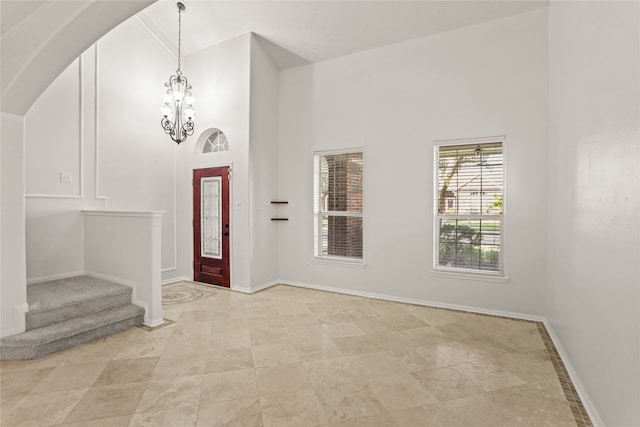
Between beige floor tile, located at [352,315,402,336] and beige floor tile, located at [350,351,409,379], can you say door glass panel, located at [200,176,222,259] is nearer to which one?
beige floor tile, located at [352,315,402,336]

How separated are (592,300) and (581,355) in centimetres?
51

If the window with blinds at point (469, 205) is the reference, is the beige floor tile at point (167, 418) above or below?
below

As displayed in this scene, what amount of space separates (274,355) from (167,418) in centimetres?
102

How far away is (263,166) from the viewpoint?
511 centimetres

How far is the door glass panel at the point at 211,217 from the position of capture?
522cm

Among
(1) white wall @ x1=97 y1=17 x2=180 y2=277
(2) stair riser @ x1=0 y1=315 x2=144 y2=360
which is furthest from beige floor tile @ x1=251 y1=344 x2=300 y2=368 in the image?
(1) white wall @ x1=97 y1=17 x2=180 y2=277

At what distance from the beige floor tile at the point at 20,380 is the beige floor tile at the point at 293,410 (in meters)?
1.77

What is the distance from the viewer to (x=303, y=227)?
17.2 feet

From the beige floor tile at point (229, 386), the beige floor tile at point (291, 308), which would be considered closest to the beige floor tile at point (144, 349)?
the beige floor tile at point (229, 386)

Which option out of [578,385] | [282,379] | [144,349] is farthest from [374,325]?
[144,349]

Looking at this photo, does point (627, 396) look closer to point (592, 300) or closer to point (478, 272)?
point (592, 300)

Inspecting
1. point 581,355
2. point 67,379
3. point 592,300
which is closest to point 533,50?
point 592,300

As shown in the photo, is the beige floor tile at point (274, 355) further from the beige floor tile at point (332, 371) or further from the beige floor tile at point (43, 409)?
the beige floor tile at point (43, 409)

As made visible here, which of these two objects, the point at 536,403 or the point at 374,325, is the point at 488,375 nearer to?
the point at 536,403
